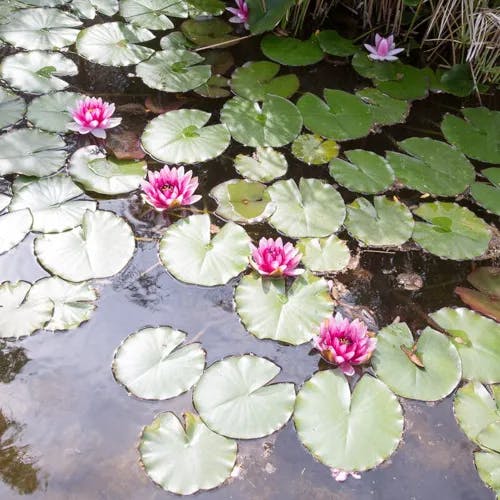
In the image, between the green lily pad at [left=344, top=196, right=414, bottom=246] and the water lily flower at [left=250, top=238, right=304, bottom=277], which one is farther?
the green lily pad at [left=344, top=196, right=414, bottom=246]

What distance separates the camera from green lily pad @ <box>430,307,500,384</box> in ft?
6.95

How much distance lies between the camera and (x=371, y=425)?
1.91 m

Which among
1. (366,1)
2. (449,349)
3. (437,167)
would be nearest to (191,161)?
(437,167)

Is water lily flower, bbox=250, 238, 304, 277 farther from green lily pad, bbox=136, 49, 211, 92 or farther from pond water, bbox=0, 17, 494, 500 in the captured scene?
green lily pad, bbox=136, 49, 211, 92

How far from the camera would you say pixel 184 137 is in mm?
2826

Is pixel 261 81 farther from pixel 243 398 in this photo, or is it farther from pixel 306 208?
pixel 243 398

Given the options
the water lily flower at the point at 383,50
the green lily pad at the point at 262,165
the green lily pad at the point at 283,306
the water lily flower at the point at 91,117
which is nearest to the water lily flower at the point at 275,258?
the green lily pad at the point at 283,306

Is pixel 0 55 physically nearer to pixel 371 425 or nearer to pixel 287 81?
pixel 287 81

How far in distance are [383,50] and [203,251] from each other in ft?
6.58

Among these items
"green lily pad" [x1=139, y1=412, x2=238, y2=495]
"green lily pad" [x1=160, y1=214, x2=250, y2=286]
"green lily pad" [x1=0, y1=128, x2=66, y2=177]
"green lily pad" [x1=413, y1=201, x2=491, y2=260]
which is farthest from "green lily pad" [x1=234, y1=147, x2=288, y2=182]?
"green lily pad" [x1=139, y1=412, x2=238, y2=495]

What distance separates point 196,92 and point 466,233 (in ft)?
5.52

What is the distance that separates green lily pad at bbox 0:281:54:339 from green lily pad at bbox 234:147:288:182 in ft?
3.76

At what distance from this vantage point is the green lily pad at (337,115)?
3.00 meters

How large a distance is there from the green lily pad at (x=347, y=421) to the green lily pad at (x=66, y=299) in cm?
90
